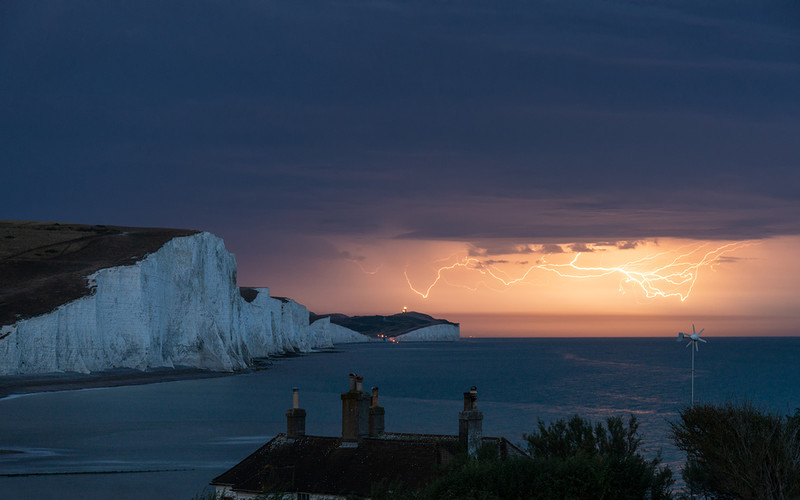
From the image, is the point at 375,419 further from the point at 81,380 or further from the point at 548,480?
the point at 81,380

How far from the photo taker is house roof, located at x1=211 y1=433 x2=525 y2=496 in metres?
26.0

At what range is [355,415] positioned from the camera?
28469 millimetres

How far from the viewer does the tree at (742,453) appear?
21344 millimetres

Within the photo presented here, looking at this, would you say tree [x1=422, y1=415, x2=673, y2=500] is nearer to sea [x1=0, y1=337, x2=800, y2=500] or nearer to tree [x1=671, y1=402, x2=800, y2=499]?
tree [x1=671, y1=402, x2=800, y2=499]

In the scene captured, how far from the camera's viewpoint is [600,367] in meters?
188

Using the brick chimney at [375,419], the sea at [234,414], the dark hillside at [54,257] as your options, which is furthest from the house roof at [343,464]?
the dark hillside at [54,257]

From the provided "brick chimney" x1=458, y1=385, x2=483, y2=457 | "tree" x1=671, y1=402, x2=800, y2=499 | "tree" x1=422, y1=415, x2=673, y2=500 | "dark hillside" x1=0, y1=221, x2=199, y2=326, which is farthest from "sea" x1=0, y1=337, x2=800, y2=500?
"dark hillside" x1=0, y1=221, x2=199, y2=326

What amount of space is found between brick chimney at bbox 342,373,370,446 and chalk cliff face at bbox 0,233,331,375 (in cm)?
8158

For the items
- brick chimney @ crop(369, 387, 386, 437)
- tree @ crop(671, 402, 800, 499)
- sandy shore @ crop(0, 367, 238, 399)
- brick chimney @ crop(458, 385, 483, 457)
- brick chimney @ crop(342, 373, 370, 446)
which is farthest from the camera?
sandy shore @ crop(0, 367, 238, 399)

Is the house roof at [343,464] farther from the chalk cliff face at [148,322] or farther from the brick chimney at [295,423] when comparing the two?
the chalk cliff face at [148,322]

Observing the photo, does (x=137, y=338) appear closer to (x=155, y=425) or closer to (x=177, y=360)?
(x=177, y=360)

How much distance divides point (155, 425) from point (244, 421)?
811 centimetres

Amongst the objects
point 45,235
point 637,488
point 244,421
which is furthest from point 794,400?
point 45,235

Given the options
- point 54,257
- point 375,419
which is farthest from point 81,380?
point 375,419
